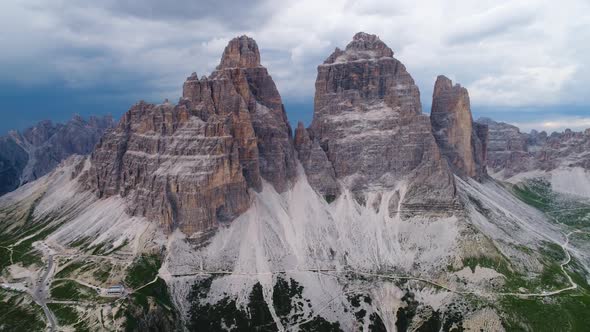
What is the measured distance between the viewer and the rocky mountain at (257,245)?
449 ft

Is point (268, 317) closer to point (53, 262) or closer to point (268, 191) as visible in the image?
point (268, 191)

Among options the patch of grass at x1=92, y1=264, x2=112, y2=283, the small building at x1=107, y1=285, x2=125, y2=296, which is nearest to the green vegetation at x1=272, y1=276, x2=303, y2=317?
the small building at x1=107, y1=285, x2=125, y2=296

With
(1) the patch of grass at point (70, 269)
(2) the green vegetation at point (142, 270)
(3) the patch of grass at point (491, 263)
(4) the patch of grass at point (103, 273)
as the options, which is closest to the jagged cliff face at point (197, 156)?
(2) the green vegetation at point (142, 270)

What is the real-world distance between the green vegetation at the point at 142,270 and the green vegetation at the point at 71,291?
11120 mm

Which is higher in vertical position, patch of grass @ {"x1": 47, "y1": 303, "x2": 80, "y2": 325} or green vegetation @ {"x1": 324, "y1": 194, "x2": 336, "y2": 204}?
green vegetation @ {"x1": 324, "y1": 194, "x2": 336, "y2": 204}

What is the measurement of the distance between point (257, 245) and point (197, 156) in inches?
1635

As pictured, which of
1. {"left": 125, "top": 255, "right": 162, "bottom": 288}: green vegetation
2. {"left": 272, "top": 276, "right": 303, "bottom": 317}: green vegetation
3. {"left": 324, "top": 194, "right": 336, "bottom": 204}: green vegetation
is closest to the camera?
{"left": 125, "top": 255, "right": 162, "bottom": 288}: green vegetation

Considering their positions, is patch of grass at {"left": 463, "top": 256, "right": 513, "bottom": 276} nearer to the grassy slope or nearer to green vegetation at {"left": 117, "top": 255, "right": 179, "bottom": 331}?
the grassy slope

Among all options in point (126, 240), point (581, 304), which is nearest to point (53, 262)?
point (126, 240)

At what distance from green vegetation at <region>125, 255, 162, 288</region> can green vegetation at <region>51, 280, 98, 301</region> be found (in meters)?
11.1

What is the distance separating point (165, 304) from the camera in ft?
444

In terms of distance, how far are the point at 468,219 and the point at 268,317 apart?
89.2 metres

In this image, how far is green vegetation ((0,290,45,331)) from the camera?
120500 millimetres

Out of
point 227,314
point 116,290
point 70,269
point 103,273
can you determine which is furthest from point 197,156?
point 227,314
